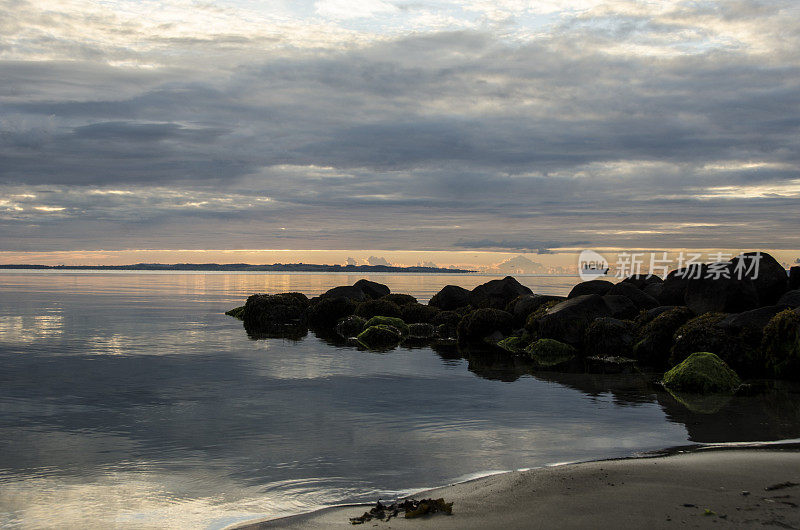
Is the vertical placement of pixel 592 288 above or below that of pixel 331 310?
above

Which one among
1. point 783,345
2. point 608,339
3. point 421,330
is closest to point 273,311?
point 421,330

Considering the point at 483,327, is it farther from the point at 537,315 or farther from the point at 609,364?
the point at 609,364

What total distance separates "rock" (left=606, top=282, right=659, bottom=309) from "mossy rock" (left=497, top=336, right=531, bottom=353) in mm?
5283

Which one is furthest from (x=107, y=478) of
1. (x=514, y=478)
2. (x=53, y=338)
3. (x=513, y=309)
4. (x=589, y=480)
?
(x=513, y=309)

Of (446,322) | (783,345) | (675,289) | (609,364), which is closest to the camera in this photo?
(783,345)

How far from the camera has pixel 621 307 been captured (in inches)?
945

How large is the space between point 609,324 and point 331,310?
1500cm

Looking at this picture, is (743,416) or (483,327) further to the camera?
(483,327)

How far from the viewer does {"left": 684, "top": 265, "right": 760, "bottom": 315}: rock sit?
1959 centimetres

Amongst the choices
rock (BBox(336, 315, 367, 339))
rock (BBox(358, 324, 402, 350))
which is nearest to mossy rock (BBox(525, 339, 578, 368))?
rock (BBox(358, 324, 402, 350))

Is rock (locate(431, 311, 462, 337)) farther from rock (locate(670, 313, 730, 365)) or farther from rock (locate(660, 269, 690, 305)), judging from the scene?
rock (locate(670, 313, 730, 365))

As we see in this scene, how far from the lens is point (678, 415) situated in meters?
11.4

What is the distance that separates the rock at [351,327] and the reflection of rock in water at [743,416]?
52.9 ft

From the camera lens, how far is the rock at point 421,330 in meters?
27.6
